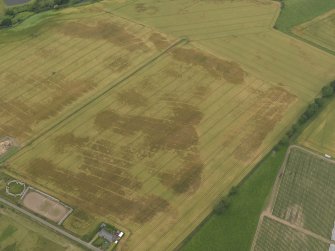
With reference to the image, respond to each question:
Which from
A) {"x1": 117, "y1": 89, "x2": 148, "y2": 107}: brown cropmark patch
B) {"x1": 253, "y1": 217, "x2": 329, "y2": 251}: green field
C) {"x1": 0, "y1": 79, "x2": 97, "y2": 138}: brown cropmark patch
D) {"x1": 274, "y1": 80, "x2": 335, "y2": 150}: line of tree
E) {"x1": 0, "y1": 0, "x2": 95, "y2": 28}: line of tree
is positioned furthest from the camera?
{"x1": 0, "y1": 0, "x2": 95, "y2": 28}: line of tree

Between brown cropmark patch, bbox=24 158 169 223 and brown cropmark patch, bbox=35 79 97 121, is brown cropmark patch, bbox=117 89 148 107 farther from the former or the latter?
brown cropmark patch, bbox=24 158 169 223

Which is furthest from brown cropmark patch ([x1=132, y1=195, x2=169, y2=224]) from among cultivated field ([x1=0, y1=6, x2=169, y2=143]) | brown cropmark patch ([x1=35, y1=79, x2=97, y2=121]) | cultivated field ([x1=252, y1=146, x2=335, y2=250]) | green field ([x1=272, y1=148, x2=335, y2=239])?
brown cropmark patch ([x1=35, y1=79, x2=97, y2=121])

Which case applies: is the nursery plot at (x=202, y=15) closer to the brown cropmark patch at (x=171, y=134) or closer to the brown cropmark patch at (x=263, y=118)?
the brown cropmark patch at (x=263, y=118)

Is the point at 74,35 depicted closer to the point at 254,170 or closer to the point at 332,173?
the point at 254,170

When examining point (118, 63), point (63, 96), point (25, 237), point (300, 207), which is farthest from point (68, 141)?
point (300, 207)

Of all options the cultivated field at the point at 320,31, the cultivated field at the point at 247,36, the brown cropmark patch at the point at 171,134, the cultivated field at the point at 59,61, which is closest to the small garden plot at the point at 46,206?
the cultivated field at the point at 59,61
